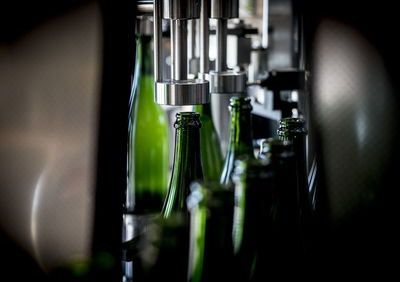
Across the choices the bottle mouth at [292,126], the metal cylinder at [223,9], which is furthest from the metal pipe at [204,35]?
the bottle mouth at [292,126]

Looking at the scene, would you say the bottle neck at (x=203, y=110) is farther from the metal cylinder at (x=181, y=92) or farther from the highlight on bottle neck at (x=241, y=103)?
the metal cylinder at (x=181, y=92)

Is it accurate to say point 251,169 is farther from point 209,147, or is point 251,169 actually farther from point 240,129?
point 209,147

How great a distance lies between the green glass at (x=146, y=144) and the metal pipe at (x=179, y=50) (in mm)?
288

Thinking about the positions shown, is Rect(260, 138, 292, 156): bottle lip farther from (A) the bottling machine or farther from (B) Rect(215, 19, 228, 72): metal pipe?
(B) Rect(215, 19, 228, 72): metal pipe

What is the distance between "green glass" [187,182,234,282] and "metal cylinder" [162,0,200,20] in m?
0.17

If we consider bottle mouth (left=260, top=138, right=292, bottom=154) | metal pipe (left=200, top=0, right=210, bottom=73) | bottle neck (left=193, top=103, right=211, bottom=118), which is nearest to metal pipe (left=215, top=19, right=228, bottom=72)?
metal pipe (left=200, top=0, right=210, bottom=73)

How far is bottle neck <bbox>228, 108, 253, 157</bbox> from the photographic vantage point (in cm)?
63

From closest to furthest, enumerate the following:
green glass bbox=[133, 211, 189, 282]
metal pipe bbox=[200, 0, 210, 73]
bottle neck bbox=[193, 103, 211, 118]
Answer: green glass bbox=[133, 211, 189, 282], metal pipe bbox=[200, 0, 210, 73], bottle neck bbox=[193, 103, 211, 118]

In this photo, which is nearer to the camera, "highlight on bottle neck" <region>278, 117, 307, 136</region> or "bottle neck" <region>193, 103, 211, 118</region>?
"highlight on bottle neck" <region>278, 117, 307, 136</region>

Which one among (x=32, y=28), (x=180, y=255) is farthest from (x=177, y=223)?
(x=32, y=28)

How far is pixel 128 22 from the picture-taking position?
475mm

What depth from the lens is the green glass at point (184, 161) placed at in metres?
0.53

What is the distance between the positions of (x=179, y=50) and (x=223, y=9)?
0.38ft

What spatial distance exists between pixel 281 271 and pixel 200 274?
85 mm
